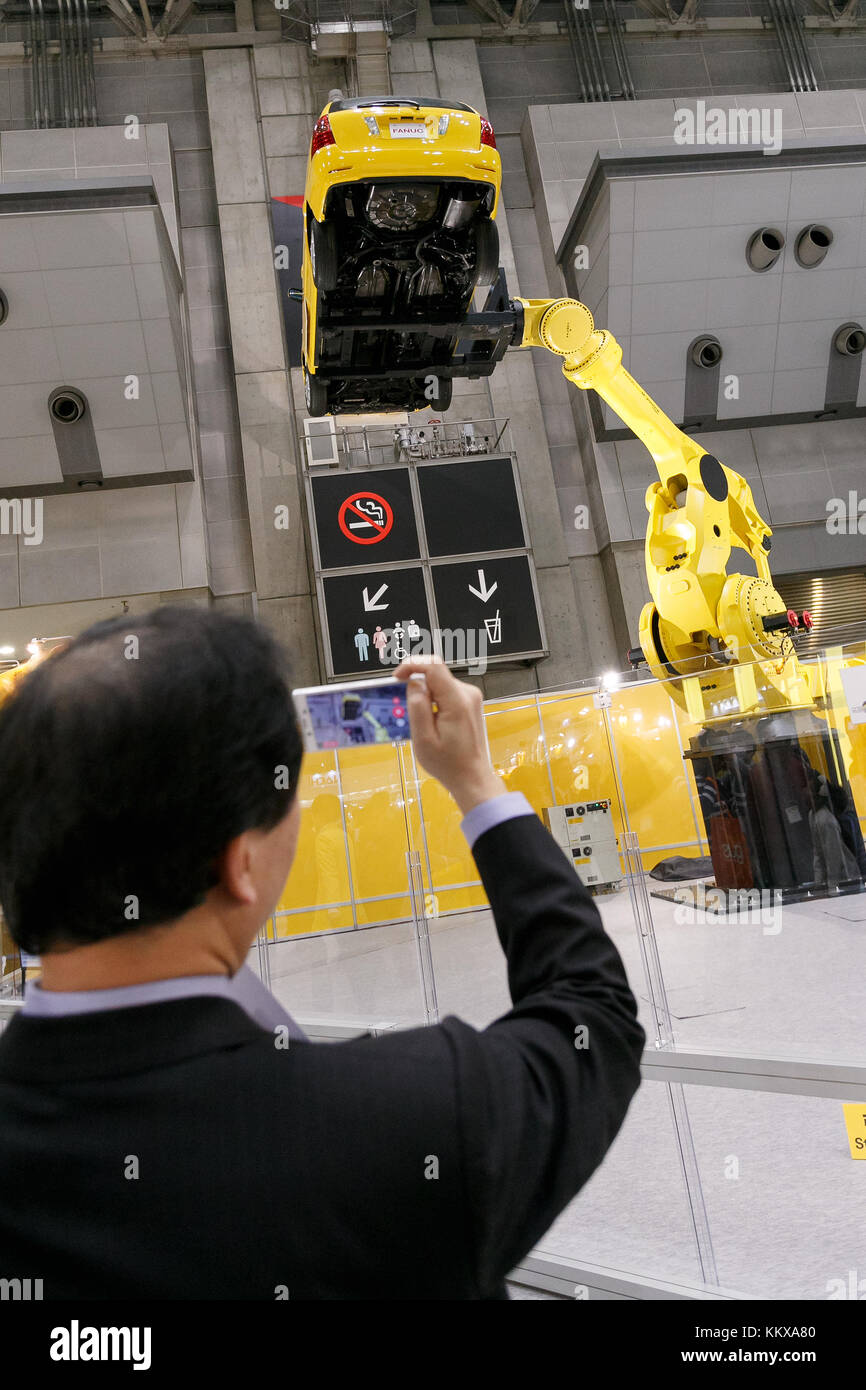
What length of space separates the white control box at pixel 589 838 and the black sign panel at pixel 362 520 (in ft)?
26.8

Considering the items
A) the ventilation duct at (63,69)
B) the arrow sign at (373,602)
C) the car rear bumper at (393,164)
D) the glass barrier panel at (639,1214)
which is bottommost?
the glass barrier panel at (639,1214)

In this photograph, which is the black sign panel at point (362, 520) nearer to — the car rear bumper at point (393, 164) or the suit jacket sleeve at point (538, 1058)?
the car rear bumper at point (393, 164)

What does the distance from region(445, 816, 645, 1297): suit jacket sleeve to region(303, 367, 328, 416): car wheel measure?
6438mm

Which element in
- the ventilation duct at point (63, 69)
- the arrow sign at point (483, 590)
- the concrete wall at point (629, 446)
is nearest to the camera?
the arrow sign at point (483, 590)

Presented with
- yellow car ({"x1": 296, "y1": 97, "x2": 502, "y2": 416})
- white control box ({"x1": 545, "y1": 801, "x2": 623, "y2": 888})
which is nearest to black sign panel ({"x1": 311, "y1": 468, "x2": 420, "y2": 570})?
yellow car ({"x1": 296, "y1": 97, "x2": 502, "y2": 416})

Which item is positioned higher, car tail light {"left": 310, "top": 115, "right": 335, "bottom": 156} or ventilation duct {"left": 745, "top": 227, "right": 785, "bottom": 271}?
ventilation duct {"left": 745, "top": 227, "right": 785, "bottom": 271}

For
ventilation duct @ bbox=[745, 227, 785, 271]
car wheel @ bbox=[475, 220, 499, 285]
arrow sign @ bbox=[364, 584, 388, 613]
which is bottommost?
car wheel @ bbox=[475, 220, 499, 285]

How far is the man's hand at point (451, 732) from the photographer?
999 mm

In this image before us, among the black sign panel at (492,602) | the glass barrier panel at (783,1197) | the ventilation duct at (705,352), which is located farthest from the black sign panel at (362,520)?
the glass barrier panel at (783,1197)

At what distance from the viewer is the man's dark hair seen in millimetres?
769

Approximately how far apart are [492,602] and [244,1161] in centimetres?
1183

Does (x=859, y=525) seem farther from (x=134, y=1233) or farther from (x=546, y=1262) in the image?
(x=134, y=1233)

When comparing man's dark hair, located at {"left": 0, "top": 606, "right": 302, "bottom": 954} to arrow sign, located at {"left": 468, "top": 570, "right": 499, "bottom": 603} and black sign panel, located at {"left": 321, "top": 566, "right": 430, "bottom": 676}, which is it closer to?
black sign panel, located at {"left": 321, "top": 566, "right": 430, "bottom": 676}

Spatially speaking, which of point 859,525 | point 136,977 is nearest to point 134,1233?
point 136,977
